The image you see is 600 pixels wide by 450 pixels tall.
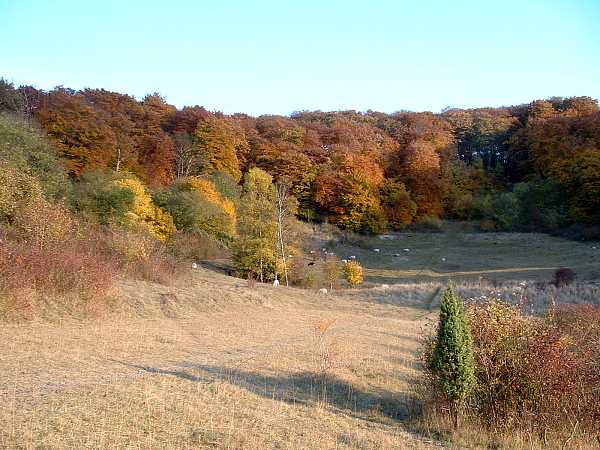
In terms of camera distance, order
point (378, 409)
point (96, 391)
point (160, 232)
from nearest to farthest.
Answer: point (96, 391), point (378, 409), point (160, 232)

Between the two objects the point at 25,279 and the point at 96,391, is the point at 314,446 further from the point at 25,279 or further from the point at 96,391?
the point at 25,279

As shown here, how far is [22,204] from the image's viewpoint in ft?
65.8

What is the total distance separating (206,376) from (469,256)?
1735 inches

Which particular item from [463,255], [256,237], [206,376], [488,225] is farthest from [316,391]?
[488,225]

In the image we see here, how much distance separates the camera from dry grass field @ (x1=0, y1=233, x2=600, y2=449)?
652 centimetres

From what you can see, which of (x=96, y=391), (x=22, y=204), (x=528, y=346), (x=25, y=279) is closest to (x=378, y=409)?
(x=528, y=346)

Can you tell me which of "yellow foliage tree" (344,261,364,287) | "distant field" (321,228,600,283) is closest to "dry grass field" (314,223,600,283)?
"distant field" (321,228,600,283)

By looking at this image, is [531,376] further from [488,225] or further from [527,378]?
[488,225]

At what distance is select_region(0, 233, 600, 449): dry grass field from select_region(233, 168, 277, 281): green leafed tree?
9.11m

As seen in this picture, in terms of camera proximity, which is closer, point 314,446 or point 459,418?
point 314,446

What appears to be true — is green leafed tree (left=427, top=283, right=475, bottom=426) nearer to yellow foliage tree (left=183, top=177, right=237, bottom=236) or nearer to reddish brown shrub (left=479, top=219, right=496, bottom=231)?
yellow foliage tree (left=183, top=177, right=237, bottom=236)

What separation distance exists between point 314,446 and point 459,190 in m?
62.3

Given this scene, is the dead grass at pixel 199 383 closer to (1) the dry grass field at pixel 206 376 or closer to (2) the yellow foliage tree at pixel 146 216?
(1) the dry grass field at pixel 206 376

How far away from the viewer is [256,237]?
3419 centimetres
